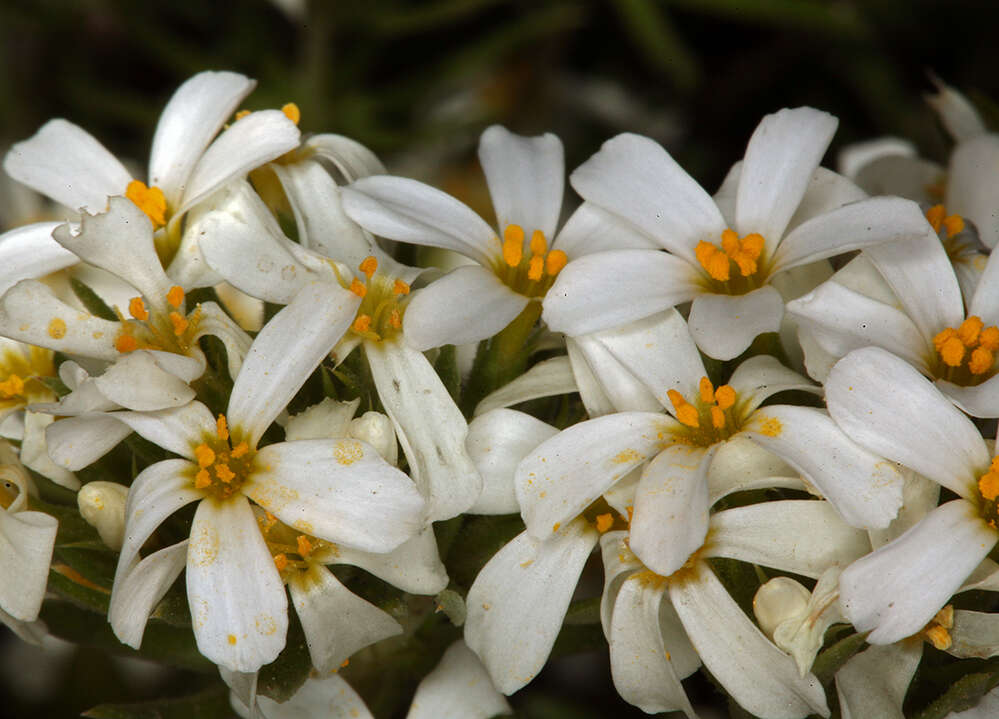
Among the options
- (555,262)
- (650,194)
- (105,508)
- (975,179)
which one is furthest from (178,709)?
(975,179)

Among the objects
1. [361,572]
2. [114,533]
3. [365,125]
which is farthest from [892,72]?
[114,533]

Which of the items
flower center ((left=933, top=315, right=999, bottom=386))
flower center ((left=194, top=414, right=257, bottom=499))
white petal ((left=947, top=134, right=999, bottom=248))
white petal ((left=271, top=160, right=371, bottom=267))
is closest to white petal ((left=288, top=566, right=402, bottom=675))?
flower center ((left=194, top=414, right=257, bottom=499))

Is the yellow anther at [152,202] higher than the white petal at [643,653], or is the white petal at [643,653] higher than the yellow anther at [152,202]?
the yellow anther at [152,202]

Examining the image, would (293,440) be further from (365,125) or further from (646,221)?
(365,125)

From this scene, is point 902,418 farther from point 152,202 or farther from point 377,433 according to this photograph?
point 152,202

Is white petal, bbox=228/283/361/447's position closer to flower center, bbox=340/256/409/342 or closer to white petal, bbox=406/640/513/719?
flower center, bbox=340/256/409/342

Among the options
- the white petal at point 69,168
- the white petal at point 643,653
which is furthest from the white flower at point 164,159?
the white petal at point 643,653

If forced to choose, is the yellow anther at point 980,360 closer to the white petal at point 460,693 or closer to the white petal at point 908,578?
the white petal at point 908,578
